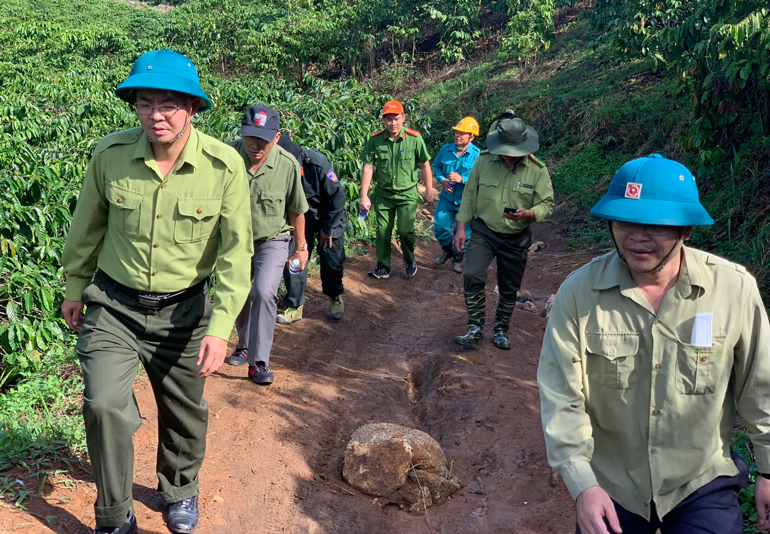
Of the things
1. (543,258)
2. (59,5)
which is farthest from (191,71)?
(59,5)

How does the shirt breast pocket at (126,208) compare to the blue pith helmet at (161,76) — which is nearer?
the blue pith helmet at (161,76)

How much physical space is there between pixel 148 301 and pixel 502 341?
11.8ft

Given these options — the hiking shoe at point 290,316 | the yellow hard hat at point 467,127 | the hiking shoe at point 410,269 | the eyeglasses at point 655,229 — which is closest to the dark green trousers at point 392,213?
the hiking shoe at point 410,269

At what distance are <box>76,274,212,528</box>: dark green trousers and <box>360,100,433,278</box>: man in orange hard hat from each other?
4.79m

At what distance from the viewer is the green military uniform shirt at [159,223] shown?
9.91 ft

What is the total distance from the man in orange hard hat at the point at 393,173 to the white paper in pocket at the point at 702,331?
5.86 metres

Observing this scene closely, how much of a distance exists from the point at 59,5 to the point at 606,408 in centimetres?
3515

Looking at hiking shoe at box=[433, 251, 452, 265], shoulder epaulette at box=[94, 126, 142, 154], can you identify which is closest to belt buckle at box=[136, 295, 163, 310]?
shoulder epaulette at box=[94, 126, 142, 154]

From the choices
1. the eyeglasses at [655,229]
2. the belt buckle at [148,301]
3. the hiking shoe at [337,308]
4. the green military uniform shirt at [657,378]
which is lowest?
the hiking shoe at [337,308]

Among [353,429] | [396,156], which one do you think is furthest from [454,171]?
[353,429]

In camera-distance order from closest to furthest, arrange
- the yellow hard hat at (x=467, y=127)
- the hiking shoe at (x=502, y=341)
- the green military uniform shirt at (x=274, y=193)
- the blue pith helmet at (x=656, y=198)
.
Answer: the blue pith helmet at (x=656, y=198) < the green military uniform shirt at (x=274, y=193) < the hiking shoe at (x=502, y=341) < the yellow hard hat at (x=467, y=127)

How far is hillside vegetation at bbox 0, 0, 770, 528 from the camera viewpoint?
5172 mm

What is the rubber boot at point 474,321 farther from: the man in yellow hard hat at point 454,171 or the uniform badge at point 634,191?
the uniform badge at point 634,191

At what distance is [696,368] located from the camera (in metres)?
2.15
